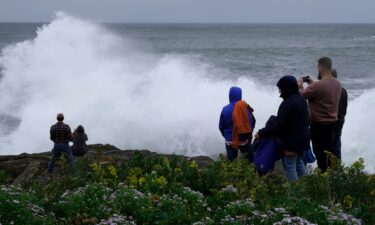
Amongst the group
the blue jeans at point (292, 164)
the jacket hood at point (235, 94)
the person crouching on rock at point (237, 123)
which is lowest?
the blue jeans at point (292, 164)

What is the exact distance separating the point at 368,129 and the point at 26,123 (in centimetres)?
1049

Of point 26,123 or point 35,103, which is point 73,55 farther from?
point 26,123

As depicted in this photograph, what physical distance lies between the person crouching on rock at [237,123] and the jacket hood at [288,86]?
4.82 feet

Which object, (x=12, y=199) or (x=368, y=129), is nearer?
(x=12, y=199)

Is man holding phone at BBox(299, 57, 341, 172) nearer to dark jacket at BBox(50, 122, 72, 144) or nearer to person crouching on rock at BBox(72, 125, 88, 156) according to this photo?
dark jacket at BBox(50, 122, 72, 144)

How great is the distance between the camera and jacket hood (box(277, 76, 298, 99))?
6664 millimetres

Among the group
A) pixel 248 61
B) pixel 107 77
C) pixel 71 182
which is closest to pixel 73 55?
pixel 107 77

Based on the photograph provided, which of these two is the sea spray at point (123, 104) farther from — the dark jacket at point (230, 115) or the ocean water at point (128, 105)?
the dark jacket at point (230, 115)

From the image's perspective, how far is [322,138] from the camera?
7.32 metres

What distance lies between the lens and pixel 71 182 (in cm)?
617

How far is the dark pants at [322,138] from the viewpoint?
23.8ft

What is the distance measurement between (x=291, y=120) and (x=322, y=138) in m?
0.80

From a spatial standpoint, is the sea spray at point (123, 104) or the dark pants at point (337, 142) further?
the sea spray at point (123, 104)

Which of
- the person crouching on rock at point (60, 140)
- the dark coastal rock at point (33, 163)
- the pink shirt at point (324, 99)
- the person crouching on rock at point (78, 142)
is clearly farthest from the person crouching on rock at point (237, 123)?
the person crouching on rock at point (78, 142)
